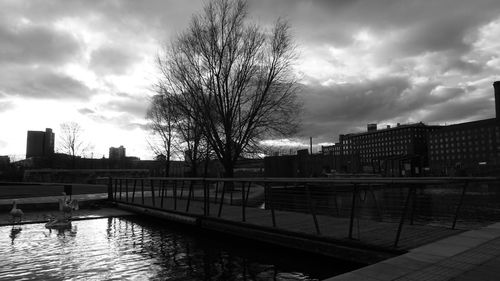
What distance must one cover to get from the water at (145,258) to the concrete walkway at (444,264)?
188 centimetres

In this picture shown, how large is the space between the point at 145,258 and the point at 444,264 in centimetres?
646

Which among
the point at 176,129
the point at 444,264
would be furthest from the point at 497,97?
the point at 444,264

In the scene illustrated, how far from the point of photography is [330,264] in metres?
8.02

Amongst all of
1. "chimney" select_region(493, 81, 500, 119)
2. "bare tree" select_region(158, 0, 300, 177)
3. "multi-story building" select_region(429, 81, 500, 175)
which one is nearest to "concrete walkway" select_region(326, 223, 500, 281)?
"bare tree" select_region(158, 0, 300, 177)

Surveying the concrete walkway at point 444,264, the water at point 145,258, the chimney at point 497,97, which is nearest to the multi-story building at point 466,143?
the chimney at point 497,97

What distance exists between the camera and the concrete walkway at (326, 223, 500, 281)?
4.98 m

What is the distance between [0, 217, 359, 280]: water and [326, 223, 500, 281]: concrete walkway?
1.88 metres

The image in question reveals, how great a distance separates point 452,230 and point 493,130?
15773 cm

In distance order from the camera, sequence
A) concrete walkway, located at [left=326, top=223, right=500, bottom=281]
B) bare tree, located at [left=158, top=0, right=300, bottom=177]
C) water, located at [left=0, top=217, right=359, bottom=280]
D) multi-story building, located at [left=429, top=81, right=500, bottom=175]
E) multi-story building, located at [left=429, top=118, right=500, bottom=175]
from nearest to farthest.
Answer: concrete walkway, located at [left=326, top=223, right=500, bottom=281], water, located at [left=0, top=217, right=359, bottom=280], bare tree, located at [left=158, top=0, right=300, bottom=177], multi-story building, located at [left=429, top=81, right=500, bottom=175], multi-story building, located at [left=429, top=118, right=500, bottom=175]

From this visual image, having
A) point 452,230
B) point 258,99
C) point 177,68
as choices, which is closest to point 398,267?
point 452,230

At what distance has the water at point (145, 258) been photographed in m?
7.65

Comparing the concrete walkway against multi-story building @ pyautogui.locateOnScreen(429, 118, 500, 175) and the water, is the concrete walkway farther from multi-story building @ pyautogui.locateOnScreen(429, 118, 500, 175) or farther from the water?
multi-story building @ pyautogui.locateOnScreen(429, 118, 500, 175)

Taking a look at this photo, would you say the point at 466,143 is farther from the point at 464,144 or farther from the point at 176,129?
the point at 176,129

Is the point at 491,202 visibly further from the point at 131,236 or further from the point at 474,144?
the point at 474,144
